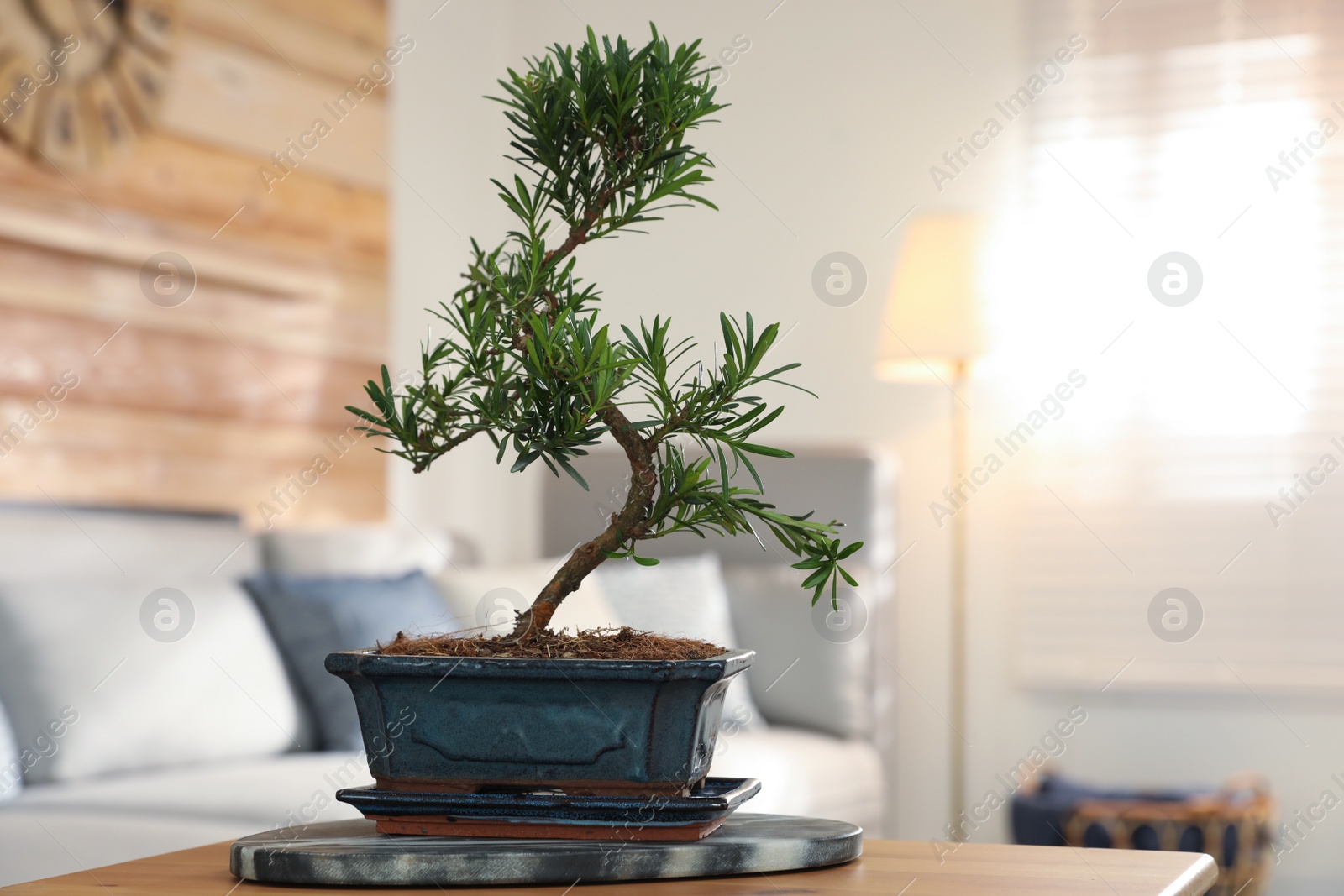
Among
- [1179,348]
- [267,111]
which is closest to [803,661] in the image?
[1179,348]

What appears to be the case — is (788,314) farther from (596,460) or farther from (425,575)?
(425,575)

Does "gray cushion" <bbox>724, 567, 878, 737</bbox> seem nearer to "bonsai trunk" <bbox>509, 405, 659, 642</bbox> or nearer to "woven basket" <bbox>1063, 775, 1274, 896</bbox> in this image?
"woven basket" <bbox>1063, 775, 1274, 896</bbox>

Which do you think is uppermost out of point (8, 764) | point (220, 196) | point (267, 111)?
point (267, 111)

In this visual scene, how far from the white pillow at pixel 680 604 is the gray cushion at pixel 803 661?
50 millimetres

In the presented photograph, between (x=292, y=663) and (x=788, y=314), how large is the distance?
1.93 metres

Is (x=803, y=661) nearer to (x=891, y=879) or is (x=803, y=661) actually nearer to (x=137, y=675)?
(x=137, y=675)

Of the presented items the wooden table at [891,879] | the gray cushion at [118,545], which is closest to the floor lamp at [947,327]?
the gray cushion at [118,545]

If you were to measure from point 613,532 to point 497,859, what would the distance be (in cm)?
21

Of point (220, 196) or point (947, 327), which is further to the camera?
point (947, 327)

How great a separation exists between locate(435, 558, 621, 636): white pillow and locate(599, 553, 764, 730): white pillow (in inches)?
5.0

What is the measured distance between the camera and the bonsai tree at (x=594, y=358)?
85cm

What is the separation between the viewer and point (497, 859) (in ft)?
2.60

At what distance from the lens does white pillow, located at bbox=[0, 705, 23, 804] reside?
1.96 meters

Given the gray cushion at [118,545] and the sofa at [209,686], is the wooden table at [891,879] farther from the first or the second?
the gray cushion at [118,545]
